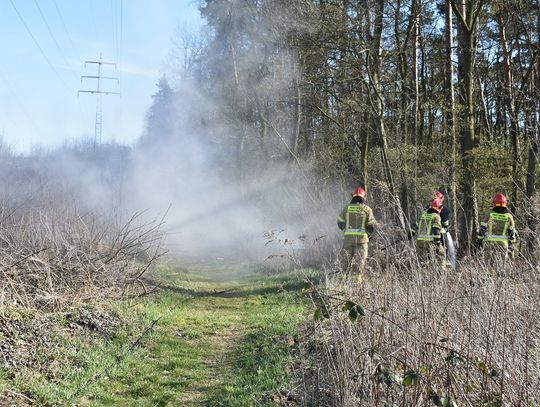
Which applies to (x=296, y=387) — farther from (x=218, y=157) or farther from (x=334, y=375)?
(x=218, y=157)

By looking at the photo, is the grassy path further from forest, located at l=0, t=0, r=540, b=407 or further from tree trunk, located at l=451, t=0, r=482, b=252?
tree trunk, located at l=451, t=0, r=482, b=252

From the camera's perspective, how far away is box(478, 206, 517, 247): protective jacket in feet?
33.6

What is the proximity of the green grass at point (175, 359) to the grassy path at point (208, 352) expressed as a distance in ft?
0.04

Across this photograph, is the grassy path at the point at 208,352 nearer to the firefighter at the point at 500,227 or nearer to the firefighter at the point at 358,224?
the firefighter at the point at 358,224

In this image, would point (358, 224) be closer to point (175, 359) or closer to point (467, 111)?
point (467, 111)

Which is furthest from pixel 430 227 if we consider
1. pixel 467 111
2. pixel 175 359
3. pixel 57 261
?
pixel 57 261

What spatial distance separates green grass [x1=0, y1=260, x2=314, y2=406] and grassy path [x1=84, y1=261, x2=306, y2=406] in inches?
0.5

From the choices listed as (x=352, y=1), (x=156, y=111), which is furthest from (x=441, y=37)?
(x=156, y=111)

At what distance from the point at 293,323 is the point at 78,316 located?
2.95 m

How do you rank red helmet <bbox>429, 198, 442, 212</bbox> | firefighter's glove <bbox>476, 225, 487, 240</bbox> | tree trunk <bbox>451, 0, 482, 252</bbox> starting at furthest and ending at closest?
tree trunk <bbox>451, 0, 482, 252</bbox>, firefighter's glove <bbox>476, 225, 487, 240</bbox>, red helmet <bbox>429, 198, 442, 212</bbox>

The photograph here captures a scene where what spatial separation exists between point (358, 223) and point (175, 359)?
510 centimetres

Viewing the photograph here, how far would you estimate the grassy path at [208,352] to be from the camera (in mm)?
5180

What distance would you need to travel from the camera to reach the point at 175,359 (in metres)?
6.44

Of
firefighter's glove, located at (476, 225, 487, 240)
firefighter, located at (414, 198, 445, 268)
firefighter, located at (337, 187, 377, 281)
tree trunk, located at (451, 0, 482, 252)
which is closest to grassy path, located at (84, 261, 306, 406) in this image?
firefighter, located at (337, 187, 377, 281)
